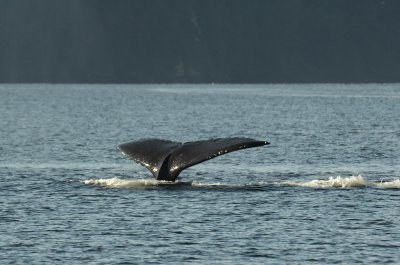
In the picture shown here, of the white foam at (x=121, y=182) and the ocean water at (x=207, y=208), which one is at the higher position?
the white foam at (x=121, y=182)

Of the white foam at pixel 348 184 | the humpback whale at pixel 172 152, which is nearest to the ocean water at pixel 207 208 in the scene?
the white foam at pixel 348 184

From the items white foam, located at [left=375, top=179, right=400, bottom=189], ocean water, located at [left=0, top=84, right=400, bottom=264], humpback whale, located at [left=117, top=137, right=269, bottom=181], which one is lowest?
ocean water, located at [left=0, top=84, right=400, bottom=264]

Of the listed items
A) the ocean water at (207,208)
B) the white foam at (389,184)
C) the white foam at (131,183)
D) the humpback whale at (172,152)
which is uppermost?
the humpback whale at (172,152)

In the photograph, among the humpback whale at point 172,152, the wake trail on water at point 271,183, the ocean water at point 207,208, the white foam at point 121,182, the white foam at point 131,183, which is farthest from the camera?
the wake trail on water at point 271,183

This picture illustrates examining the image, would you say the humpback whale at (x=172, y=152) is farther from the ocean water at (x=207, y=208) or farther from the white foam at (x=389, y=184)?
the white foam at (x=389, y=184)

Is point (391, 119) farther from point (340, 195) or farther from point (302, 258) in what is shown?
point (302, 258)

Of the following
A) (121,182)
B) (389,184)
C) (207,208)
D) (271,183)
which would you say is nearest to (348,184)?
(389,184)

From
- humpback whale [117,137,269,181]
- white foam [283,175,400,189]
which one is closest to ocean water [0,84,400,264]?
white foam [283,175,400,189]

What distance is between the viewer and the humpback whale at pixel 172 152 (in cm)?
5591

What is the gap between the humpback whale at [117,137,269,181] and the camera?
55906mm

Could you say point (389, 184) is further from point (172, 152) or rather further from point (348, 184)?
point (172, 152)

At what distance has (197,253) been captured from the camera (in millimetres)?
46188

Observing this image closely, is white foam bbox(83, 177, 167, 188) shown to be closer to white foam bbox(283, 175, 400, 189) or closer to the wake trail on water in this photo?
the wake trail on water

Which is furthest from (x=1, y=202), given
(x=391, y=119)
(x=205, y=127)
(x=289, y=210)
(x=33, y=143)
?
(x=391, y=119)
